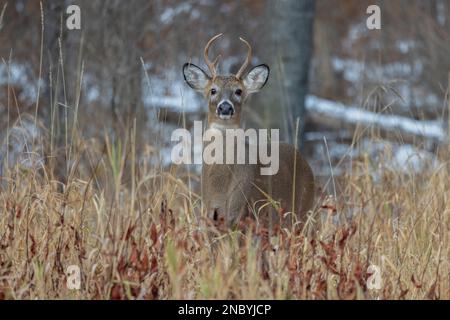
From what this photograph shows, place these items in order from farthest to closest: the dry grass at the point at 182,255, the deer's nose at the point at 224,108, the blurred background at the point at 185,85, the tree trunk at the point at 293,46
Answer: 1. the tree trunk at the point at 293,46
2. the blurred background at the point at 185,85
3. the deer's nose at the point at 224,108
4. the dry grass at the point at 182,255

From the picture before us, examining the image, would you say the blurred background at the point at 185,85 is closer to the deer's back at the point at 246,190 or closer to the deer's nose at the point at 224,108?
the deer's nose at the point at 224,108

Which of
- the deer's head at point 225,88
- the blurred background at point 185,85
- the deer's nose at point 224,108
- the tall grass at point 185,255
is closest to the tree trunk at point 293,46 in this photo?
the blurred background at point 185,85

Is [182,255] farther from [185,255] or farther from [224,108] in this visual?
[224,108]

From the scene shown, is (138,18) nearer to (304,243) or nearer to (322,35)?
(304,243)

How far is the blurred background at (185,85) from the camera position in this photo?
285 inches

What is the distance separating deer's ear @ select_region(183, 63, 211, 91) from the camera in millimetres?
6262

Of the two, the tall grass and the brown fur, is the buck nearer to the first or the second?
the brown fur

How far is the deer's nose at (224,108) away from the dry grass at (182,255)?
604 millimetres

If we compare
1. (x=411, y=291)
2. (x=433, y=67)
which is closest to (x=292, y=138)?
(x=411, y=291)

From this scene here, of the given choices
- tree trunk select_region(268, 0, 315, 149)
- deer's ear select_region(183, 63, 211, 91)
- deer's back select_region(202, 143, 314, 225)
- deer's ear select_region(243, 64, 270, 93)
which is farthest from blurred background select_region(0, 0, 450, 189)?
deer's ear select_region(243, 64, 270, 93)

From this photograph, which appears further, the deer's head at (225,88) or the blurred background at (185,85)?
the blurred background at (185,85)

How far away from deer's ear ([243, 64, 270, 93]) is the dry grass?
94 centimetres
